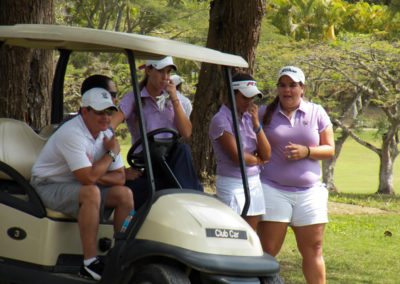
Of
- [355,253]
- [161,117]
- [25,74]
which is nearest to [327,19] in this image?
[355,253]

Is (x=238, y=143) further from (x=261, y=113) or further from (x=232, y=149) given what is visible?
(x=261, y=113)

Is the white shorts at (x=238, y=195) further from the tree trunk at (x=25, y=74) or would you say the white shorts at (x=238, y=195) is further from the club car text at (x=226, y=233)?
the tree trunk at (x=25, y=74)

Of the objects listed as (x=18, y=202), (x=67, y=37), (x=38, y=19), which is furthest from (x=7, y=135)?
(x=38, y=19)

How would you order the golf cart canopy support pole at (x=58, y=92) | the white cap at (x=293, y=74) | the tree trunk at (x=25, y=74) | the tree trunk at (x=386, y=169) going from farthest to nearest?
the tree trunk at (x=386, y=169) < the tree trunk at (x=25, y=74) < the golf cart canopy support pole at (x=58, y=92) < the white cap at (x=293, y=74)

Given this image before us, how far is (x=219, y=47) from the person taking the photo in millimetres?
10102

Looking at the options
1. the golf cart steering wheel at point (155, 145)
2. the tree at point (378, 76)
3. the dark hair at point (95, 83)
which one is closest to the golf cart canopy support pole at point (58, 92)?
the dark hair at point (95, 83)

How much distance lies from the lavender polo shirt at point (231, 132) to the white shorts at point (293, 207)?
0.69 ft

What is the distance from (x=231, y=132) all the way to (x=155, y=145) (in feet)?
1.60

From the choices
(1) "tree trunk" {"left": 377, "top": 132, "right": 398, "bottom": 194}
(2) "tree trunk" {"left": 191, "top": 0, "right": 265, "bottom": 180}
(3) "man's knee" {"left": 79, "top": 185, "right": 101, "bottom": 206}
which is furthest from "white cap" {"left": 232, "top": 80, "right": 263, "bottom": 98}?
(1) "tree trunk" {"left": 377, "top": 132, "right": 398, "bottom": 194}

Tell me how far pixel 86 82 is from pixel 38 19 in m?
3.51

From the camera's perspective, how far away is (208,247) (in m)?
5.04

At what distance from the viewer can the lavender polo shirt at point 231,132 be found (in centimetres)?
589

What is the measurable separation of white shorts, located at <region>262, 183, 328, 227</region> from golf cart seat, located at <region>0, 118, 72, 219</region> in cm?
125

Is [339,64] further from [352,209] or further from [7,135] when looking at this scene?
[7,135]
